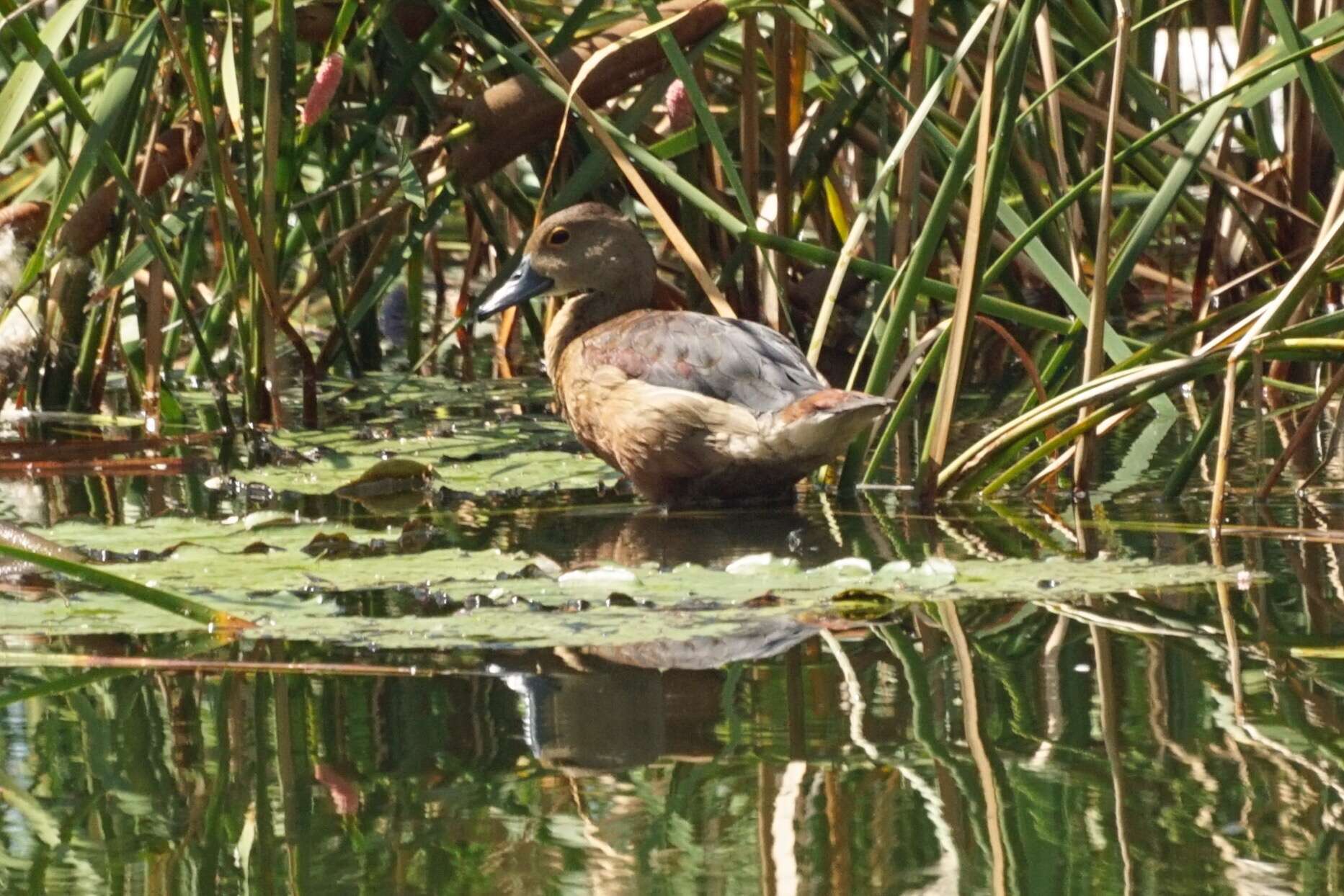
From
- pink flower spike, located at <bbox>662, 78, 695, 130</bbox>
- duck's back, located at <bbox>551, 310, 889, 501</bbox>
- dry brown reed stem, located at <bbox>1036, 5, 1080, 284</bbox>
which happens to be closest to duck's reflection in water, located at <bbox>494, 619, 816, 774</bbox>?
duck's back, located at <bbox>551, 310, 889, 501</bbox>

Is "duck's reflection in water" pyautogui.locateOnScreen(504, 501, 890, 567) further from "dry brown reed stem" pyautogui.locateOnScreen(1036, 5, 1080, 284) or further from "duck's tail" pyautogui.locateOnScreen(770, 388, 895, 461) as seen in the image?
"dry brown reed stem" pyautogui.locateOnScreen(1036, 5, 1080, 284)

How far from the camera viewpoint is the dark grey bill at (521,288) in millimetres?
5062

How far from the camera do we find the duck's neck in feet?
16.7

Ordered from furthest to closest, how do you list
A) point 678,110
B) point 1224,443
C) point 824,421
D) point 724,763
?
point 678,110
point 824,421
point 1224,443
point 724,763

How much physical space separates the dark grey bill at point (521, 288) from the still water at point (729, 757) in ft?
7.04

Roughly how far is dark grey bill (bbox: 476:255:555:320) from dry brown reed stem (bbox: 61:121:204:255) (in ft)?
2.67

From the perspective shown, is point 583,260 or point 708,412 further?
A: point 583,260

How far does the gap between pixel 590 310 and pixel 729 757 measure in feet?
10.0

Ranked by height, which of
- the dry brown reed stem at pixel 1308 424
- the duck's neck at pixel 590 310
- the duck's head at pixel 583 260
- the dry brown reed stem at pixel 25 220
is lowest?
the dry brown reed stem at pixel 1308 424

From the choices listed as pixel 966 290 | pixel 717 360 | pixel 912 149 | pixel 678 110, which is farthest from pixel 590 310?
pixel 966 290

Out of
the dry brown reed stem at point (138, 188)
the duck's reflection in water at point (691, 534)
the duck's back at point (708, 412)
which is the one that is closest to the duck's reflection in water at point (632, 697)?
the duck's reflection in water at point (691, 534)

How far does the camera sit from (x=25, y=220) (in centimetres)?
476

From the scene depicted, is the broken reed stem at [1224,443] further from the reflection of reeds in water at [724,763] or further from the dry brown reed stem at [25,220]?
the dry brown reed stem at [25,220]

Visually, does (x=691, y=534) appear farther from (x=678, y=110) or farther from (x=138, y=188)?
(x=138, y=188)
